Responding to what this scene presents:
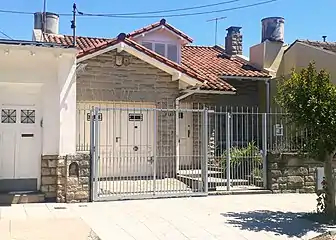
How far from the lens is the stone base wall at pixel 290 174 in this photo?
1381 cm

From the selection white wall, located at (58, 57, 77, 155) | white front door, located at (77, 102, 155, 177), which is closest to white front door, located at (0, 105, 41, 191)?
white wall, located at (58, 57, 77, 155)

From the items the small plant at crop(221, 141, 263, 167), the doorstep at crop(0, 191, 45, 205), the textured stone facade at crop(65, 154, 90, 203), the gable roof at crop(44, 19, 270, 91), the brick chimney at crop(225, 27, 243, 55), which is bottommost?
the doorstep at crop(0, 191, 45, 205)

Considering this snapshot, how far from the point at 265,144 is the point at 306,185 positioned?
70.4 inches

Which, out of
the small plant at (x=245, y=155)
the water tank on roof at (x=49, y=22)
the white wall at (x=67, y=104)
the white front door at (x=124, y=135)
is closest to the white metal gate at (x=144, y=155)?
the white front door at (x=124, y=135)

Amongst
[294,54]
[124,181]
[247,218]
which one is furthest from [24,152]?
[294,54]

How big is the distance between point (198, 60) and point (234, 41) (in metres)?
2.81

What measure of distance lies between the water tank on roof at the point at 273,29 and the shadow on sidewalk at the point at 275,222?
11.0 metres

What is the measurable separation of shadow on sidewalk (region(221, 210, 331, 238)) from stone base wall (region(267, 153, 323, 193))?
2981 millimetres

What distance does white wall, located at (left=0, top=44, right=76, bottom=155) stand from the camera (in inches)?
459

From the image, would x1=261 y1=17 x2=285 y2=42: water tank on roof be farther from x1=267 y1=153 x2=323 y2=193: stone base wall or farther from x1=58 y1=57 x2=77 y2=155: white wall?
x1=58 y1=57 x2=77 y2=155: white wall

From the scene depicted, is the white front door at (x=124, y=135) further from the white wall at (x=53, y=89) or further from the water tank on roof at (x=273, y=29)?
the water tank on roof at (x=273, y=29)

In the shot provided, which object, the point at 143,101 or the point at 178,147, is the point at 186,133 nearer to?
the point at 178,147

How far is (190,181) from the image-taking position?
13836 mm

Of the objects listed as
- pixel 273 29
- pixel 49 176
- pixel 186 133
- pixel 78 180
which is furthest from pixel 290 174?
pixel 273 29
